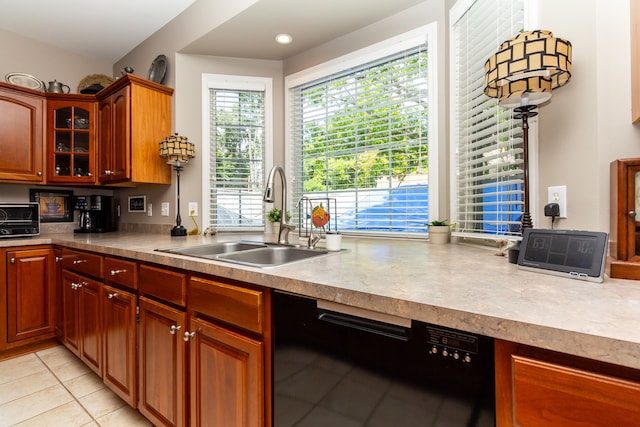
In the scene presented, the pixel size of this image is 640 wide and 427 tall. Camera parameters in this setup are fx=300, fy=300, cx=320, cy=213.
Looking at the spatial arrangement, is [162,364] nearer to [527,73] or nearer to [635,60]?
[527,73]

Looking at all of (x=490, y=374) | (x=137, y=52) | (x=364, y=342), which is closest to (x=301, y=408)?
(x=364, y=342)

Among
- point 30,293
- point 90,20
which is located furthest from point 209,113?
point 30,293

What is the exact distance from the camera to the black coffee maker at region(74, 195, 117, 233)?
9.28ft

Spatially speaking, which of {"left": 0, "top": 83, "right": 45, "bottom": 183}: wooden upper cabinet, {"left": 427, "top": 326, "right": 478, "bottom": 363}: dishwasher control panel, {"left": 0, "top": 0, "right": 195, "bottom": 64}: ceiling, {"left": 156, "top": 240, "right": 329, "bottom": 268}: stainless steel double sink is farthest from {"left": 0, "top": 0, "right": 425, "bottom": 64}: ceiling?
{"left": 427, "top": 326, "right": 478, "bottom": 363}: dishwasher control panel

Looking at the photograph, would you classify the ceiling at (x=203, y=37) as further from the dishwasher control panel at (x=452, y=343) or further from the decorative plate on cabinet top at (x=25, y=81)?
the dishwasher control panel at (x=452, y=343)

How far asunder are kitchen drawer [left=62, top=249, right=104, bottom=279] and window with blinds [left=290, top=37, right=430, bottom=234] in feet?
4.07

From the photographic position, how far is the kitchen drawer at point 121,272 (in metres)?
1.55

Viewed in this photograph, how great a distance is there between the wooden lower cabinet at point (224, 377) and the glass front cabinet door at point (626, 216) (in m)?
1.12

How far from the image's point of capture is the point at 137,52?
9.64ft

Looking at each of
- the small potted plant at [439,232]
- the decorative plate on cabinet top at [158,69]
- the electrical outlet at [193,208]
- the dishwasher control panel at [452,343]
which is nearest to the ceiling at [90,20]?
the decorative plate on cabinet top at [158,69]

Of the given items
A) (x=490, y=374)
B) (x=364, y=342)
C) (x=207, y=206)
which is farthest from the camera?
(x=207, y=206)

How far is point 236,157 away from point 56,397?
1973 mm

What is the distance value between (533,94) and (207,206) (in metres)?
2.29

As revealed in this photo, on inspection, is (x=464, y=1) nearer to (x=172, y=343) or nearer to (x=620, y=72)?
(x=620, y=72)
